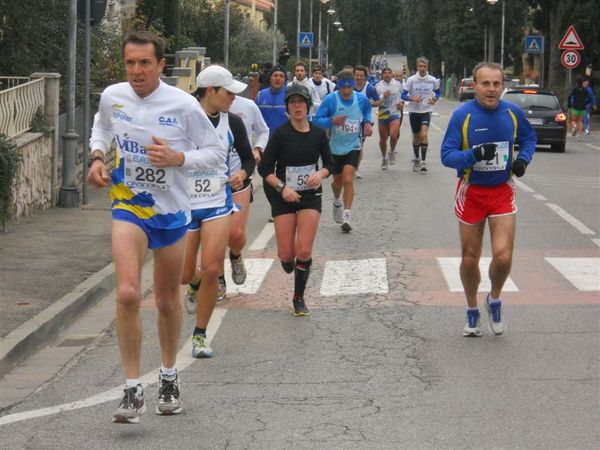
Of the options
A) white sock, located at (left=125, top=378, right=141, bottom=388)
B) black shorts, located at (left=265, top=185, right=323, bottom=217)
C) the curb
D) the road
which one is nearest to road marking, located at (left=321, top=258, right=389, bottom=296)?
the road

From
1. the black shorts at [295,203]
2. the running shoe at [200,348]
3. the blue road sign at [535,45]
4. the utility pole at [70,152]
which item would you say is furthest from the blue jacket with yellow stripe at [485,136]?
the blue road sign at [535,45]

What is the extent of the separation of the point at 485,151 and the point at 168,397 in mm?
2996

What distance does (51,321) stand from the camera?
10.2 m

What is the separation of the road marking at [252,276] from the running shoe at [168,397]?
15.4 feet

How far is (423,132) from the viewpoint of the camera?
2452 centimetres

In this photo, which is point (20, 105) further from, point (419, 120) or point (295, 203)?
point (419, 120)

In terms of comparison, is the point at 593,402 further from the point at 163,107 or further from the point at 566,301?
the point at 566,301

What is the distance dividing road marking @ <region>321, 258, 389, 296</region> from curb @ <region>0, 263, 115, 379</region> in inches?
78.1

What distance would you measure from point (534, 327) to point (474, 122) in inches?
67.4

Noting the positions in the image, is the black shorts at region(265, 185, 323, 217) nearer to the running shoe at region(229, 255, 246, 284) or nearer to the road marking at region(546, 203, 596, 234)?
the running shoe at region(229, 255, 246, 284)

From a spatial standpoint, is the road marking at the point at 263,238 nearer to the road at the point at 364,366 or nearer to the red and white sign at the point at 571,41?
the road at the point at 364,366

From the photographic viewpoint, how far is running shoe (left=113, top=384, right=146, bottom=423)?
7.09 meters

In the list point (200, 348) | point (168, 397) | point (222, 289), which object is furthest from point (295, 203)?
point (168, 397)

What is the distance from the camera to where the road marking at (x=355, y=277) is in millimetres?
12195
